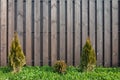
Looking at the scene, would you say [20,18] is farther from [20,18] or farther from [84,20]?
[84,20]

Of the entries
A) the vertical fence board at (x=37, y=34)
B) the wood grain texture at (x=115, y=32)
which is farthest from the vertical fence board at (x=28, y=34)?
the wood grain texture at (x=115, y=32)

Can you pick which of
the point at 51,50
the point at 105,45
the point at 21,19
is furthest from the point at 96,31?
the point at 21,19

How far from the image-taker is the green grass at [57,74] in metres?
8.18

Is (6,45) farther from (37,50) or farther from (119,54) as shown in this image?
(119,54)

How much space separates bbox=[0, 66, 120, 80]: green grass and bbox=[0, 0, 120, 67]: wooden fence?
2.13 feet

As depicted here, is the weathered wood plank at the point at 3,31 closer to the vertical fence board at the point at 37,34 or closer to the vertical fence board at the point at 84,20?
the vertical fence board at the point at 37,34

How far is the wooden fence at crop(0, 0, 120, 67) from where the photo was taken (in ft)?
32.0

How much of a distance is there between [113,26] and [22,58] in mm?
2748

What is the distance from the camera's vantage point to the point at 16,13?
9.80 m

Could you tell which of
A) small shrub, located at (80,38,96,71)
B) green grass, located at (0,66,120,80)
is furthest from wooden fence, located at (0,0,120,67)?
small shrub, located at (80,38,96,71)

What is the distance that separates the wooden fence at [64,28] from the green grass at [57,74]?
0.65 meters

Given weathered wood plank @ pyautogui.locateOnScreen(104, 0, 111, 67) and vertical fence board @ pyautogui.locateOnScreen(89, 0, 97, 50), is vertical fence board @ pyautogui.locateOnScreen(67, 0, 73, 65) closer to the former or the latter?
vertical fence board @ pyautogui.locateOnScreen(89, 0, 97, 50)

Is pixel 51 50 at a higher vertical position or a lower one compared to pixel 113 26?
lower

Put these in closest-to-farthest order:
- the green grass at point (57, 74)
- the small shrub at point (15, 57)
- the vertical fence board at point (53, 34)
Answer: the green grass at point (57, 74), the small shrub at point (15, 57), the vertical fence board at point (53, 34)
